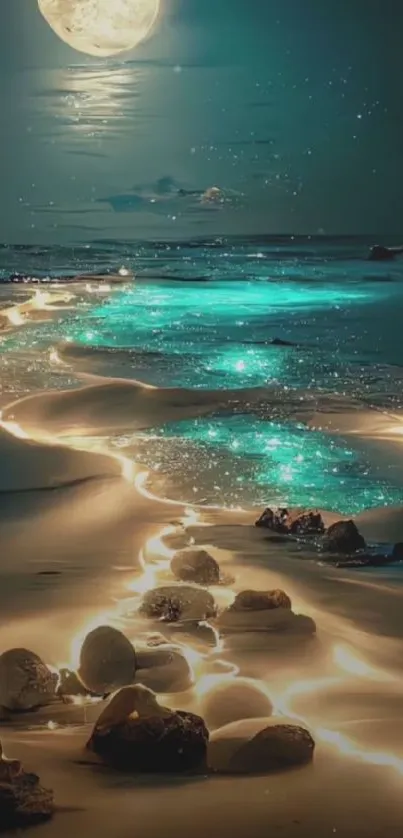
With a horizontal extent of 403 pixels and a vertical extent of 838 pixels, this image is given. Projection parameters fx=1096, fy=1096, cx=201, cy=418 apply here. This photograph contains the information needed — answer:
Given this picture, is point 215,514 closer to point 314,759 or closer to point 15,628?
point 15,628

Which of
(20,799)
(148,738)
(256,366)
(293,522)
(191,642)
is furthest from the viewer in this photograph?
(256,366)

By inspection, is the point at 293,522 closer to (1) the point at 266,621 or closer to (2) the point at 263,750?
(1) the point at 266,621

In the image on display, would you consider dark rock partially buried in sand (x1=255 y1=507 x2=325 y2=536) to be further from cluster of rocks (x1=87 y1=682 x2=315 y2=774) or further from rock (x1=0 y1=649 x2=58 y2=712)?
cluster of rocks (x1=87 y1=682 x2=315 y2=774)

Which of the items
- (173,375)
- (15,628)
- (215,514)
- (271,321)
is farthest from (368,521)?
(271,321)

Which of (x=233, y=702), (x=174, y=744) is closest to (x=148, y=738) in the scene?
(x=174, y=744)

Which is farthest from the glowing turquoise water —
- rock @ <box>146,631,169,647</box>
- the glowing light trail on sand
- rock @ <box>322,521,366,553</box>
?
rock @ <box>146,631,169,647</box>
